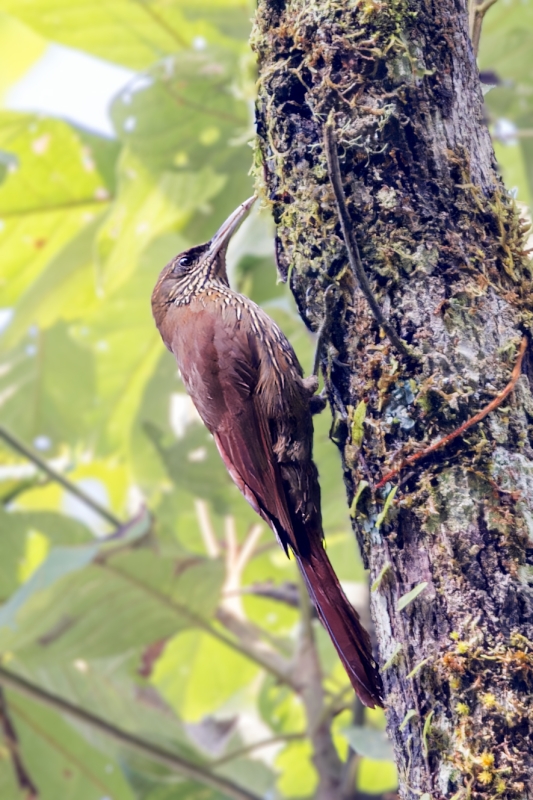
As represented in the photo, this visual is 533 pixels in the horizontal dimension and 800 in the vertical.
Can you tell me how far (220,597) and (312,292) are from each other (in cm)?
175

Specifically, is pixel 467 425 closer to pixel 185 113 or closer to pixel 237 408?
pixel 237 408

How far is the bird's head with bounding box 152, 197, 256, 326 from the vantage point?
3.00 meters

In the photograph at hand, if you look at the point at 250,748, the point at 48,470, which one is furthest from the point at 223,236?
the point at 250,748

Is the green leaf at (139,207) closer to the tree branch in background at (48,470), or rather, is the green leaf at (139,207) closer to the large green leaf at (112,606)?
the tree branch in background at (48,470)

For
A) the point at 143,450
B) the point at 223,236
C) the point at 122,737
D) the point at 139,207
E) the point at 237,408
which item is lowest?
the point at 122,737

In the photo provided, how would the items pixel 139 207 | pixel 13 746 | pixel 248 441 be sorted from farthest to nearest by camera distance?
1. pixel 13 746
2. pixel 139 207
3. pixel 248 441

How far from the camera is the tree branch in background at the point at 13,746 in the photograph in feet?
11.8

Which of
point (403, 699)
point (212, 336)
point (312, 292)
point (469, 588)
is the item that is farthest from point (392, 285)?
point (212, 336)

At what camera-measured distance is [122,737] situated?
117 inches

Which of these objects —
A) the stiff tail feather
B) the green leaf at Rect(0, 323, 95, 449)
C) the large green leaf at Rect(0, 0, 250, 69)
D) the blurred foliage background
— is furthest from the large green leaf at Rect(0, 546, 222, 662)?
the large green leaf at Rect(0, 0, 250, 69)

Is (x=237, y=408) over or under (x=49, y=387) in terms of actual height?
under

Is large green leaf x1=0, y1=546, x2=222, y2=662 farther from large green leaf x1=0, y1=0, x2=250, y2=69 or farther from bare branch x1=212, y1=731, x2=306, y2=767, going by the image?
large green leaf x1=0, y1=0, x2=250, y2=69

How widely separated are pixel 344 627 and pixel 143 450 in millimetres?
2315

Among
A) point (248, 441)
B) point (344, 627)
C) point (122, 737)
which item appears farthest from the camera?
point (122, 737)
